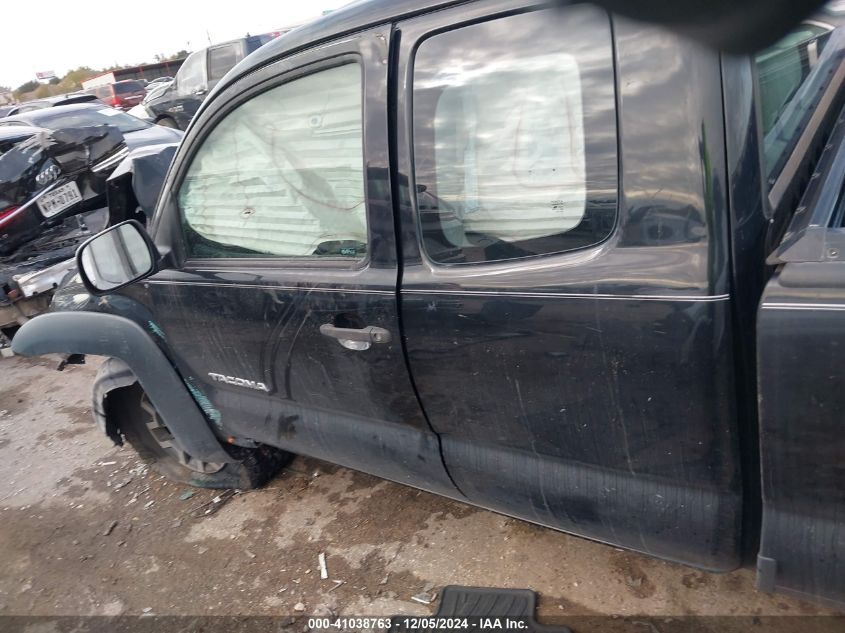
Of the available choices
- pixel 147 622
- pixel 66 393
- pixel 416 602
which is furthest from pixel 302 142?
pixel 66 393

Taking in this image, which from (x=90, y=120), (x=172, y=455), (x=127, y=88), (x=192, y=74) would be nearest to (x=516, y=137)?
(x=172, y=455)

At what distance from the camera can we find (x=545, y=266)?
5.37 feet

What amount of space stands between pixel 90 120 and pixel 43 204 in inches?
56.9

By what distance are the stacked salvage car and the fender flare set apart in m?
2.86

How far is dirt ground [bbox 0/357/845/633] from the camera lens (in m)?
2.32

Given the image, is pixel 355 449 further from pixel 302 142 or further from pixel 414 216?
pixel 302 142

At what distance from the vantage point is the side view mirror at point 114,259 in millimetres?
2578

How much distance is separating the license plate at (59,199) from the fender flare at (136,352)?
3.68 m

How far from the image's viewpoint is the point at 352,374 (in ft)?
6.89

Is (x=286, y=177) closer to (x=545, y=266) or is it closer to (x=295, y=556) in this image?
(x=545, y=266)

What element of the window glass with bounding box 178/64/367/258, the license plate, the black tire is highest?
the window glass with bounding box 178/64/367/258

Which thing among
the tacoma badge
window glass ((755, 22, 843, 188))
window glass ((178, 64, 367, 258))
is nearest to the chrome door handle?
window glass ((178, 64, 367, 258))

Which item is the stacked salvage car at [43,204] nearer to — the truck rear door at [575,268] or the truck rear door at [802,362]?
the truck rear door at [575,268]

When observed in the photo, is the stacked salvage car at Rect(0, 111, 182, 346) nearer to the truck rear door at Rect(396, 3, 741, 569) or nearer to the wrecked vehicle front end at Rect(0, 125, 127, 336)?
the wrecked vehicle front end at Rect(0, 125, 127, 336)
